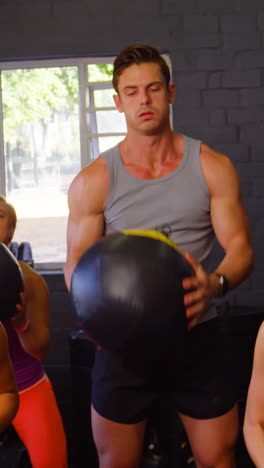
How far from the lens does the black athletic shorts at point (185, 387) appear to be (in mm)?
1742

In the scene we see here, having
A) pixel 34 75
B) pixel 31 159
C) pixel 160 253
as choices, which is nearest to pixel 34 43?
pixel 34 75

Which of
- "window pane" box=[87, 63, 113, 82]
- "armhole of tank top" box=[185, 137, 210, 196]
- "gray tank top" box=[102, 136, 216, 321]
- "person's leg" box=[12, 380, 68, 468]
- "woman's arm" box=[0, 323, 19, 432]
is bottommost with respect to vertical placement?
"person's leg" box=[12, 380, 68, 468]

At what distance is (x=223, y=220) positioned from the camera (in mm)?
1784

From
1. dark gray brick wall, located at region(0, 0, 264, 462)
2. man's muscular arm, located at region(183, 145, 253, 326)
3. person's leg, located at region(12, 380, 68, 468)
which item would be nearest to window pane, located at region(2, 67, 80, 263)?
dark gray brick wall, located at region(0, 0, 264, 462)

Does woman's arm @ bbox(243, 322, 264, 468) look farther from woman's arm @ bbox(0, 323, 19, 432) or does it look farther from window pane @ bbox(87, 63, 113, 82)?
window pane @ bbox(87, 63, 113, 82)

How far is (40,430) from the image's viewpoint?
2.00 meters

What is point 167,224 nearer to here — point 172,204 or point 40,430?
point 172,204

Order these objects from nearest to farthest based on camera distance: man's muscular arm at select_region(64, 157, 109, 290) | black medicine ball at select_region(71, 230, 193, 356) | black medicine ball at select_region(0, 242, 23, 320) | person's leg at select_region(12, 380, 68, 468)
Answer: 1. black medicine ball at select_region(71, 230, 193, 356)
2. black medicine ball at select_region(0, 242, 23, 320)
3. man's muscular arm at select_region(64, 157, 109, 290)
4. person's leg at select_region(12, 380, 68, 468)

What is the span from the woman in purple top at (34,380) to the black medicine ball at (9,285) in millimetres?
599

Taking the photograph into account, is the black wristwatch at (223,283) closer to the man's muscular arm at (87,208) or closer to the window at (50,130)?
the man's muscular arm at (87,208)

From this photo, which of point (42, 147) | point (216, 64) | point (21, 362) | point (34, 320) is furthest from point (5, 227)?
point (216, 64)

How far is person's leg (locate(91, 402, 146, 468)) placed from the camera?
5.80 ft

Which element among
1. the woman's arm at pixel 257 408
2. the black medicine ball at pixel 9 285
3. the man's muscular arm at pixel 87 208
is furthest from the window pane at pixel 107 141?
the woman's arm at pixel 257 408

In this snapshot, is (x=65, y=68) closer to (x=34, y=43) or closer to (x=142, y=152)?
(x=34, y=43)
